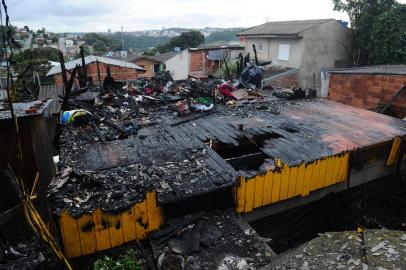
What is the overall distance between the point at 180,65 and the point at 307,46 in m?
12.9

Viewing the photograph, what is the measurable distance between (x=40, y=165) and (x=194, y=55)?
80.2 feet

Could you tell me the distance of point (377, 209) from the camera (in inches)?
374

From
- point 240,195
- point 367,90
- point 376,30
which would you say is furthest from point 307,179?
point 376,30

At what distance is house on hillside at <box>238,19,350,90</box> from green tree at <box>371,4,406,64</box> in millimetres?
3263

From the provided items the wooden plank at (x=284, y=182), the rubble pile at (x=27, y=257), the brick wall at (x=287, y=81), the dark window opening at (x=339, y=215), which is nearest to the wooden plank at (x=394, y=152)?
the dark window opening at (x=339, y=215)

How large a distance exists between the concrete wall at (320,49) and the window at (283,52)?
1.66 m

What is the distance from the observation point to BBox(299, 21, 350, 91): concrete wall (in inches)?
1025

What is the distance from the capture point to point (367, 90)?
15320mm

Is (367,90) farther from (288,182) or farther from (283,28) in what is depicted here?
(283,28)

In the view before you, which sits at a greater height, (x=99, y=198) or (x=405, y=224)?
(x=99, y=198)

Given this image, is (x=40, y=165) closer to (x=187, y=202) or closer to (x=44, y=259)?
(x=44, y=259)

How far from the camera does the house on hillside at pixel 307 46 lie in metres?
25.9

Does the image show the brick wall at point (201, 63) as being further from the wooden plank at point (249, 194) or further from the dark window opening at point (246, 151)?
the wooden plank at point (249, 194)

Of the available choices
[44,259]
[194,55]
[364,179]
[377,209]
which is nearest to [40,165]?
[44,259]
